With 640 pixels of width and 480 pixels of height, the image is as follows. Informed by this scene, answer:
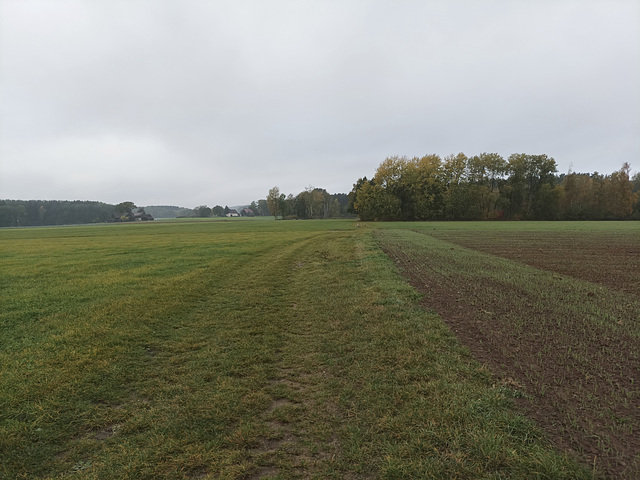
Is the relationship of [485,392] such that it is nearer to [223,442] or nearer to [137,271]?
[223,442]

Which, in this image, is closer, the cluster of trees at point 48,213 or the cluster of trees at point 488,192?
the cluster of trees at point 488,192

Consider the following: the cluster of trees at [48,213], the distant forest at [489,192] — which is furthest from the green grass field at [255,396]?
the cluster of trees at [48,213]

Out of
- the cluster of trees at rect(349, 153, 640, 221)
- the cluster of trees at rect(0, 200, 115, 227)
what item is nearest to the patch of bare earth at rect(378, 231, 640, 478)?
the cluster of trees at rect(349, 153, 640, 221)

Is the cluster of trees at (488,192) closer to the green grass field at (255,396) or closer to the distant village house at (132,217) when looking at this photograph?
the green grass field at (255,396)

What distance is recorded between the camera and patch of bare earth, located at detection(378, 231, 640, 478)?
302 cm

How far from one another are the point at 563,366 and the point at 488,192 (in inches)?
3501

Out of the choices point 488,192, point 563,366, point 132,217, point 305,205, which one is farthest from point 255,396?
point 132,217

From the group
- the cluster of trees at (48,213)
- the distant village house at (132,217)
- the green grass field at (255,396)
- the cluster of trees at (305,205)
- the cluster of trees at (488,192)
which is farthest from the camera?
the distant village house at (132,217)

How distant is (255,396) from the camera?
4.09m

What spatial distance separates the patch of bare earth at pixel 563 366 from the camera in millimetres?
3016

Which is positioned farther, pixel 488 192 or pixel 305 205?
pixel 305 205

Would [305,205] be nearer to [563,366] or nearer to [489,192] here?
[489,192]

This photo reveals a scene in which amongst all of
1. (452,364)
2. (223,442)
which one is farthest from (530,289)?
(223,442)

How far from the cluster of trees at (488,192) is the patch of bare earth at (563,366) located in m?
74.9
